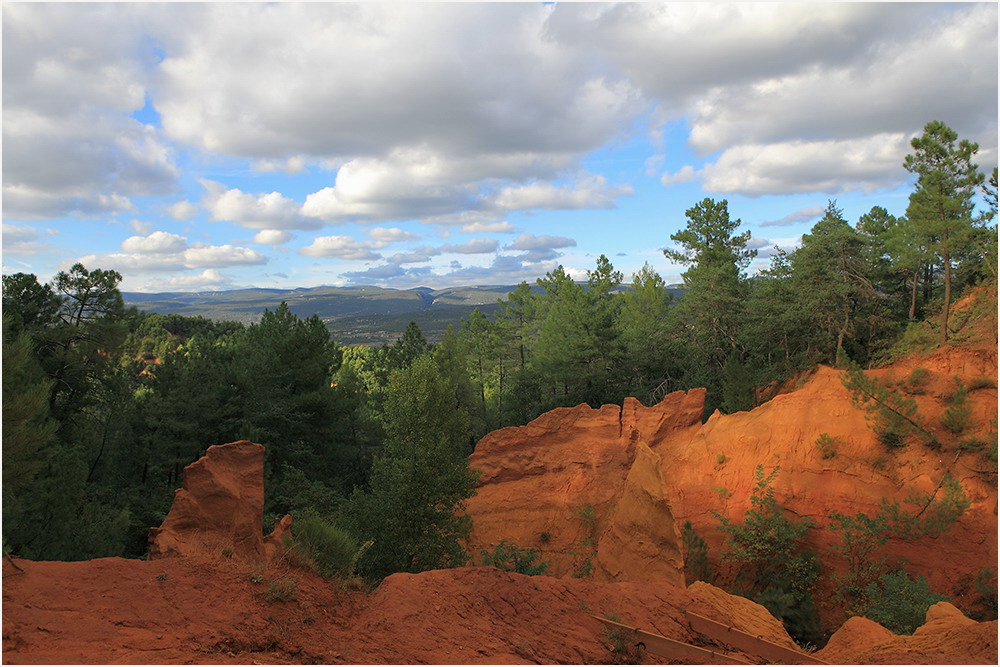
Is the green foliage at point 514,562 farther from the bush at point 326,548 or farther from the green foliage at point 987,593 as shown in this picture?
the green foliage at point 987,593

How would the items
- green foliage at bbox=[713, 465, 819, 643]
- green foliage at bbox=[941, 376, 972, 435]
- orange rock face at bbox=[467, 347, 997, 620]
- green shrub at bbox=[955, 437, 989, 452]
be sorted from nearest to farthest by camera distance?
green foliage at bbox=[713, 465, 819, 643] → orange rock face at bbox=[467, 347, 997, 620] → green shrub at bbox=[955, 437, 989, 452] → green foliage at bbox=[941, 376, 972, 435]

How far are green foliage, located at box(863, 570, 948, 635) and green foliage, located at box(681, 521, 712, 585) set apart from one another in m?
4.80

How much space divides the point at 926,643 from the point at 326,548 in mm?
11838

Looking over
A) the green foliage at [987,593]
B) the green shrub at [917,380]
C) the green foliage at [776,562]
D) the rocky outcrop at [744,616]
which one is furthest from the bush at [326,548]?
the green shrub at [917,380]

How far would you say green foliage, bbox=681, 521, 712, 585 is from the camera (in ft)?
62.6

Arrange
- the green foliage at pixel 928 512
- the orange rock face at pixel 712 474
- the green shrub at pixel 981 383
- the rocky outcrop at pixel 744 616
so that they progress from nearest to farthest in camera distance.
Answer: the rocky outcrop at pixel 744 616
the green foliage at pixel 928 512
the orange rock face at pixel 712 474
the green shrub at pixel 981 383

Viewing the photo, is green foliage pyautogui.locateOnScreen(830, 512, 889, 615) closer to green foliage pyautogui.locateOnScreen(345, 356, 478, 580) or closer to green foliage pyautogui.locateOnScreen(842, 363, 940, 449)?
green foliage pyautogui.locateOnScreen(842, 363, 940, 449)

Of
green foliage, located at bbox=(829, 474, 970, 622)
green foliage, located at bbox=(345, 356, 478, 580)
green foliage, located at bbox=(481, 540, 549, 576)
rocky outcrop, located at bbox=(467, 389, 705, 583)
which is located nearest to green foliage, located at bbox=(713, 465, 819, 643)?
green foliage, located at bbox=(829, 474, 970, 622)

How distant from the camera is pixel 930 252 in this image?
2166 cm

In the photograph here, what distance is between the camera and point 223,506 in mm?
12805

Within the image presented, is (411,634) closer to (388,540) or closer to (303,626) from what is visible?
(303,626)

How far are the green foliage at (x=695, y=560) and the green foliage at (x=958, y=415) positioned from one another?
30.7 ft

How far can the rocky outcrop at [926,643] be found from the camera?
28.7 ft

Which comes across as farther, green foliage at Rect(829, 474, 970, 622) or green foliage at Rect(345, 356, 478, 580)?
green foliage at Rect(829, 474, 970, 622)
